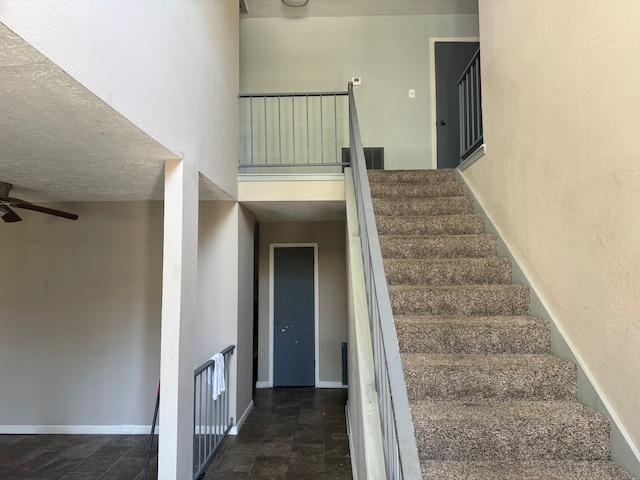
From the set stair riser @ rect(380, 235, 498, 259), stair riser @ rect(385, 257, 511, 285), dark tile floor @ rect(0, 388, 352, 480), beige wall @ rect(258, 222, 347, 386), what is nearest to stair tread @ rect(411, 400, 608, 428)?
stair riser @ rect(385, 257, 511, 285)

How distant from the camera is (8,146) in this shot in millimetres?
1951

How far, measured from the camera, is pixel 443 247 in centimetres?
295

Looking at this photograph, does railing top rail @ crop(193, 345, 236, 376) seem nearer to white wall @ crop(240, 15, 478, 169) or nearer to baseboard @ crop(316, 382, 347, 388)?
baseboard @ crop(316, 382, 347, 388)

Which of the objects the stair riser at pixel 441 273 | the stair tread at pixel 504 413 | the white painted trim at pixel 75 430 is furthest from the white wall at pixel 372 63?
the white painted trim at pixel 75 430

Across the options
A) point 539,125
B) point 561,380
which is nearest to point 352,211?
point 539,125

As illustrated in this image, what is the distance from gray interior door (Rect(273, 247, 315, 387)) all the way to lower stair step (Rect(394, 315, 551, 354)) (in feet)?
10.2

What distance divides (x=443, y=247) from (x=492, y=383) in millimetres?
1190

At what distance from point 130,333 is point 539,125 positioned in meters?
3.92

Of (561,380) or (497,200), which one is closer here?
(561,380)

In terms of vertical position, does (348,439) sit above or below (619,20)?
below

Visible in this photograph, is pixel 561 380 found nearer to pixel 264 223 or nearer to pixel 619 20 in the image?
pixel 619 20

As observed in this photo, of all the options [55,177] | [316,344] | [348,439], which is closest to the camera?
[55,177]

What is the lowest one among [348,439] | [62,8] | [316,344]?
[348,439]

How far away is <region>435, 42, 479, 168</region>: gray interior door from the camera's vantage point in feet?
16.2
